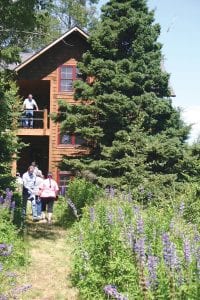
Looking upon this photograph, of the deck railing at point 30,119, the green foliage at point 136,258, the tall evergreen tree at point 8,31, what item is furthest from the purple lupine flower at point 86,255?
the deck railing at point 30,119

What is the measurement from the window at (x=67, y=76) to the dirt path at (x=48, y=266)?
15.9m

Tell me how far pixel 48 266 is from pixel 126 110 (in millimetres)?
12718

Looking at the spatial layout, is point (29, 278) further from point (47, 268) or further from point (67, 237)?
point (67, 237)

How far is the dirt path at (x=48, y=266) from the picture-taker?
30.0 ft

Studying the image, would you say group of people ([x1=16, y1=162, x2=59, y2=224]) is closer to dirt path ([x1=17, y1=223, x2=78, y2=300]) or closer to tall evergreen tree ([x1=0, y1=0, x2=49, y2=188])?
tall evergreen tree ([x1=0, y1=0, x2=49, y2=188])

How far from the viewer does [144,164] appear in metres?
21.9

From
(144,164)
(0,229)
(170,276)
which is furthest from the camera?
(144,164)

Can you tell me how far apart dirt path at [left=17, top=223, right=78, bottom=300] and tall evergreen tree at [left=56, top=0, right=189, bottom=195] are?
659 cm

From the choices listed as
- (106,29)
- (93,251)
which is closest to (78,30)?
(106,29)

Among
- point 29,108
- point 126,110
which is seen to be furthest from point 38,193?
point 29,108

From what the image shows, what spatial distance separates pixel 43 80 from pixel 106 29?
8.19 metres

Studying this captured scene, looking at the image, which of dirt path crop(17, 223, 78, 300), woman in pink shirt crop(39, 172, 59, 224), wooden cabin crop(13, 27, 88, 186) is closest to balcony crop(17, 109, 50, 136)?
wooden cabin crop(13, 27, 88, 186)

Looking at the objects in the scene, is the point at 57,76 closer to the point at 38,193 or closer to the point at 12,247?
the point at 38,193

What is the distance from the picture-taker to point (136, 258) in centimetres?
638
